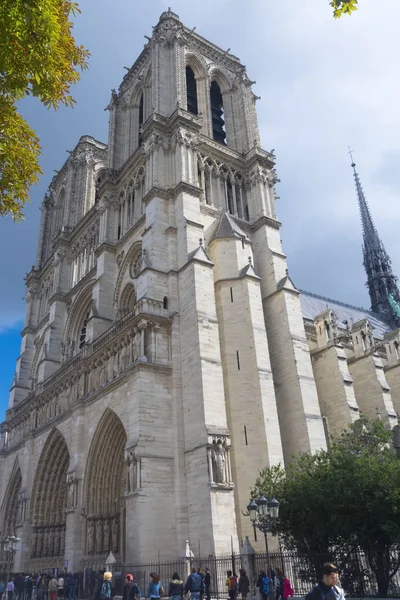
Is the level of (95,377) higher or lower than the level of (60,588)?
higher

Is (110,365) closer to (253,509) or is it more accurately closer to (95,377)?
(95,377)

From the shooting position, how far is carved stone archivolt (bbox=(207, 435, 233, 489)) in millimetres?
16562

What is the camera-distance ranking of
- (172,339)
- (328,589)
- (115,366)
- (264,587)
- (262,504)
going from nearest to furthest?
(328,589) → (262,504) → (264,587) → (172,339) → (115,366)

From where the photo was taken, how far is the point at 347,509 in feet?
40.9

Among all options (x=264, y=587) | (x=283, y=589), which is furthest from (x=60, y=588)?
(x=283, y=589)

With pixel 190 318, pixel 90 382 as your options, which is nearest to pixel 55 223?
pixel 90 382

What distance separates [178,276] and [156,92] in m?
11.2

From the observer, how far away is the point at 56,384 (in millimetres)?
25484

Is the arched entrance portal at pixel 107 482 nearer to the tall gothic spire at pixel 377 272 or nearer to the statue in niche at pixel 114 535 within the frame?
the statue in niche at pixel 114 535

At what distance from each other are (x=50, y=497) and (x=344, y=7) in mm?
24927

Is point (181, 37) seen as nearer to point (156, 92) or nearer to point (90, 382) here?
point (156, 92)

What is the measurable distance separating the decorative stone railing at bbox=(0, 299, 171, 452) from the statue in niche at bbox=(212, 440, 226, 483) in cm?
390

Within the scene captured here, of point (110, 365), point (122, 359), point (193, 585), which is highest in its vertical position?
point (110, 365)

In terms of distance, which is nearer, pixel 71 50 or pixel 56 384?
pixel 71 50
